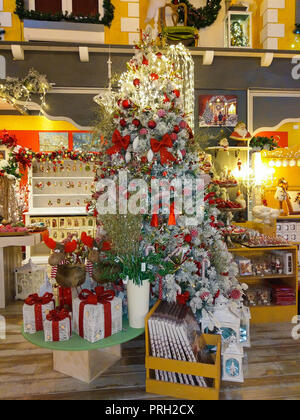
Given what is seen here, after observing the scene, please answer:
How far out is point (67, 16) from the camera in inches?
206

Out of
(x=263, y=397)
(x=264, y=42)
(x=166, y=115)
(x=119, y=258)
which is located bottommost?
(x=263, y=397)

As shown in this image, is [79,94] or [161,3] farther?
[161,3]

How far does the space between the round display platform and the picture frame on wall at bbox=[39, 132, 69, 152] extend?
597cm

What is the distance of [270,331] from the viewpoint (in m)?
3.45

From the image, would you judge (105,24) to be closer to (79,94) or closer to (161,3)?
(161,3)

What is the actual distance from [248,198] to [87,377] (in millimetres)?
3195

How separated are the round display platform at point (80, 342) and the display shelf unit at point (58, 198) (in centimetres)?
503

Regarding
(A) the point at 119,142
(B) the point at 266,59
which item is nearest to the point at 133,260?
(A) the point at 119,142

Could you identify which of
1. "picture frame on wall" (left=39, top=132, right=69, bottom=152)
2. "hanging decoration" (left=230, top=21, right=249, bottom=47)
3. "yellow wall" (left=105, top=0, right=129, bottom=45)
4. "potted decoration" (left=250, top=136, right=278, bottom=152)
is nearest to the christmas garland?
"yellow wall" (left=105, top=0, right=129, bottom=45)

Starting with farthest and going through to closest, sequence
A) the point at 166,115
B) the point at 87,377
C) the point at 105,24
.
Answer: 1. the point at 105,24
2. the point at 166,115
3. the point at 87,377

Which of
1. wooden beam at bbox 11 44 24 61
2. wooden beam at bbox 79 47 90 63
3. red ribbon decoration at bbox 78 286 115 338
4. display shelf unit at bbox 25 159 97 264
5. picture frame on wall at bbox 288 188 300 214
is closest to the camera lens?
red ribbon decoration at bbox 78 286 115 338

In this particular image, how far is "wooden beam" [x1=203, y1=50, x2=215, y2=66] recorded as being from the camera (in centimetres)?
441

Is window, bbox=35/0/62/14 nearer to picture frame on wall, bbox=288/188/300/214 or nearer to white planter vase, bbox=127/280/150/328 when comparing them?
picture frame on wall, bbox=288/188/300/214
